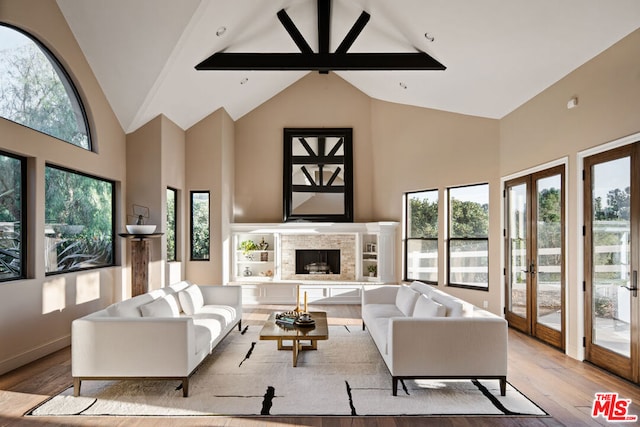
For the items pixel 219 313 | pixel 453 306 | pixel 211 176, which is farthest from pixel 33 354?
pixel 453 306

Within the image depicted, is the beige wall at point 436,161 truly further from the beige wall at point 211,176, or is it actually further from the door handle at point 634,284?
the beige wall at point 211,176

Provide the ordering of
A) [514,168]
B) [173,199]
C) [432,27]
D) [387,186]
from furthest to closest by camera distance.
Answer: [387,186]
[173,199]
[514,168]
[432,27]

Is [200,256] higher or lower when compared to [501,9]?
lower

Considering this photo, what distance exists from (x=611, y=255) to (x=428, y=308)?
1880 mm

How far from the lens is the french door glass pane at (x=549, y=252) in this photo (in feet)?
16.3

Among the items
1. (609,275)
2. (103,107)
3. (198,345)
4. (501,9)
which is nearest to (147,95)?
(103,107)

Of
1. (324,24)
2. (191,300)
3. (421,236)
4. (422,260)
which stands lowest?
(191,300)

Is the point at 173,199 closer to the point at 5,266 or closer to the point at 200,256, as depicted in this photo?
the point at 200,256

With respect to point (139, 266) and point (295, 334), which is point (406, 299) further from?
point (139, 266)

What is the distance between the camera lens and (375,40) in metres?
6.03

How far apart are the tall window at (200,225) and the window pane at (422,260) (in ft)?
12.4

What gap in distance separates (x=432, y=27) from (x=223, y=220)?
4.77 metres

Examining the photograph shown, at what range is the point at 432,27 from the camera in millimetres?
5035

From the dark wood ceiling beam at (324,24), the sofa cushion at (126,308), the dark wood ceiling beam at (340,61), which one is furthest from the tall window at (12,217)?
the dark wood ceiling beam at (324,24)
